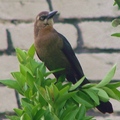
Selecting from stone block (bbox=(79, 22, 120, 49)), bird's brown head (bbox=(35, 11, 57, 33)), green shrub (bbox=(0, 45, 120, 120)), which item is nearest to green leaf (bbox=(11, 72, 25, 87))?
green shrub (bbox=(0, 45, 120, 120))

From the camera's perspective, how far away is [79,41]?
3.73 m

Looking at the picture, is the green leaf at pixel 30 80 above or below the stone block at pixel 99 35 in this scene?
above

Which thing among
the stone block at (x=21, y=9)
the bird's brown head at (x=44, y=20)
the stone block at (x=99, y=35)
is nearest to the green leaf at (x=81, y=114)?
the bird's brown head at (x=44, y=20)

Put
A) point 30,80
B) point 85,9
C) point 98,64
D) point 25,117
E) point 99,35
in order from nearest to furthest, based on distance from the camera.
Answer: point 25,117 → point 30,80 → point 98,64 → point 99,35 → point 85,9

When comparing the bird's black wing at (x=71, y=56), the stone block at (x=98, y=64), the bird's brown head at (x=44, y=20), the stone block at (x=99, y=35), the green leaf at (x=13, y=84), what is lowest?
the stone block at (x=98, y=64)

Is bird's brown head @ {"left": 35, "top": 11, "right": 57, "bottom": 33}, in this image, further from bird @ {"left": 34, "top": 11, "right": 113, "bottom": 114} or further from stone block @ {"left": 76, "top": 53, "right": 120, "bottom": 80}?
stone block @ {"left": 76, "top": 53, "right": 120, "bottom": 80}

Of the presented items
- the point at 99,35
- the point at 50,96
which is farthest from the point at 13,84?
the point at 99,35

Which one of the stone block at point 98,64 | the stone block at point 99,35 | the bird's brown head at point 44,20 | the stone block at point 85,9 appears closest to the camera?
the bird's brown head at point 44,20

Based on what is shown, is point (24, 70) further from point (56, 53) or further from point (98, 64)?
point (98, 64)

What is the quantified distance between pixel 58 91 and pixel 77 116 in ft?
0.27

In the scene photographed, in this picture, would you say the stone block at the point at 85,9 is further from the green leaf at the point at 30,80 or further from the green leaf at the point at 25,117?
the green leaf at the point at 25,117

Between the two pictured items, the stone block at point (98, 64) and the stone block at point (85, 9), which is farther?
the stone block at point (85, 9)

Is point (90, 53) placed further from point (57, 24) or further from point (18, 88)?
point (18, 88)

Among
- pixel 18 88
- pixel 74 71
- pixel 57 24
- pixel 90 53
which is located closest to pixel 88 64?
pixel 90 53
